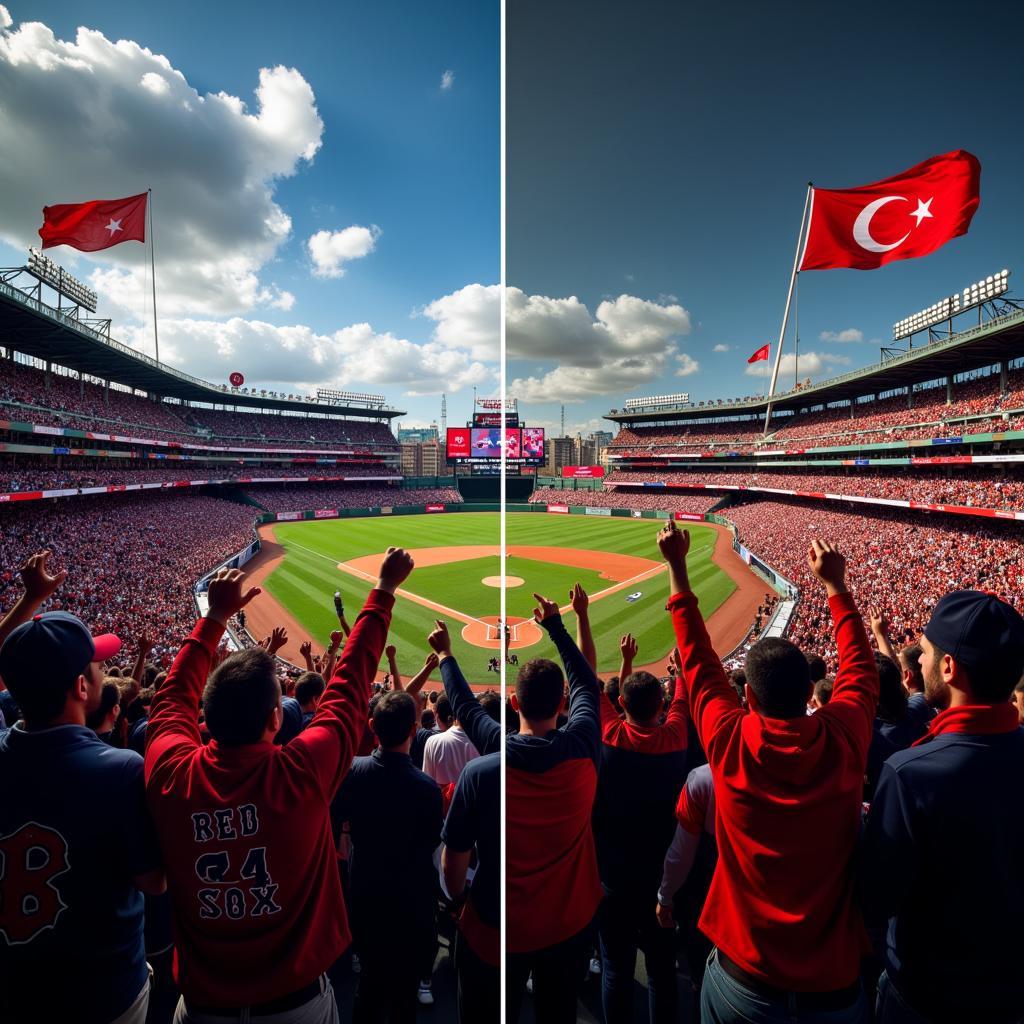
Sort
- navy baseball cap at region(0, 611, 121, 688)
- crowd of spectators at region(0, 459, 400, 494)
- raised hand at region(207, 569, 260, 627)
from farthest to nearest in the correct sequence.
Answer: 1. crowd of spectators at region(0, 459, 400, 494)
2. raised hand at region(207, 569, 260, 627)
3. navy baseball cap at region(0, 611, 121, 688)

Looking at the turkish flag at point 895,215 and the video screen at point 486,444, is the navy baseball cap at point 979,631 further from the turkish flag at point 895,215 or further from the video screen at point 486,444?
the video screen at point 486,444

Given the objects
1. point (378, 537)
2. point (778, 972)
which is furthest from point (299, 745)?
point (378, 537)

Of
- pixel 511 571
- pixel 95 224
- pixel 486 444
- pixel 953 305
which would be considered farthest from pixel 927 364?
pixel 95 224

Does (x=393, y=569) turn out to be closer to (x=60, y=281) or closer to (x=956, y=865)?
(x=956, y=865)

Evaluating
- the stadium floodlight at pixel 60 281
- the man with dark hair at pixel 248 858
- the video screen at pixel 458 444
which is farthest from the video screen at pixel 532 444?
the man with dark hair at pixel 248 858

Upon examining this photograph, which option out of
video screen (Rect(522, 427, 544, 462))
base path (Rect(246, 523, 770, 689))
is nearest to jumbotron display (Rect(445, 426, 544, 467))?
video screen (Rect(522, 427, 544, 462))

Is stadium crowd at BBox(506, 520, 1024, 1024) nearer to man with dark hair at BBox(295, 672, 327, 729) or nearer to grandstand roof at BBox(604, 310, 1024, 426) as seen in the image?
man with dark hair at BBox(295, 672, 327, 729)
